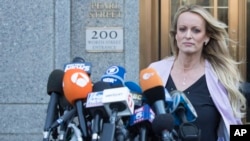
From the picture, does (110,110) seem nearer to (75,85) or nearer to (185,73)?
(75,85)

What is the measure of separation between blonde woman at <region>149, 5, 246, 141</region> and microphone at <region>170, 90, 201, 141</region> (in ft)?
1.15

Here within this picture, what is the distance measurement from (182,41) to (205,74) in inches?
9.0

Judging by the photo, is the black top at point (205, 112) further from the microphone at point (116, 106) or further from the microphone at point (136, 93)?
the microphone at point (116, 106)

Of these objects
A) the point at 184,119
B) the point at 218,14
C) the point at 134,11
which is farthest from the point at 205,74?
the point at 218,14

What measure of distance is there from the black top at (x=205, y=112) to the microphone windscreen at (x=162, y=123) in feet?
2.34

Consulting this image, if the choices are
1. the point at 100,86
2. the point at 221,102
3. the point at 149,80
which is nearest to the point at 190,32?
the point at 221,102

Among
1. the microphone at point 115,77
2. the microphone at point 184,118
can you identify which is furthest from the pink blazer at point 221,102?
the microphone at point 115,77

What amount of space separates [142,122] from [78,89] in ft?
0.92

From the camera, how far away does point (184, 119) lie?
2.45m

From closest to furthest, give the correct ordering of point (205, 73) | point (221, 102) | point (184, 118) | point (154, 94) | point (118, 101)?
point (118, 101) < point (154, 94) < point (184, 118) < point (221, 102) < point (205, 73)

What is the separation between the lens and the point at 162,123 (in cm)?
214

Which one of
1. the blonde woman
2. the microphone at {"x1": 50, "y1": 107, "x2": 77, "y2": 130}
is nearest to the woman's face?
the blonde woman

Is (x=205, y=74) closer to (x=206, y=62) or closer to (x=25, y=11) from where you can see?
(x=206, y=62)

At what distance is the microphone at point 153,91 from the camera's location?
2299 millimetres
